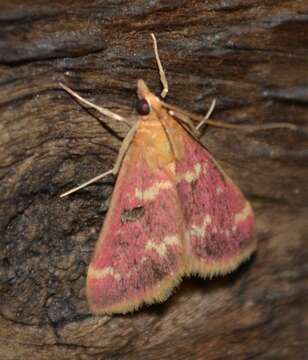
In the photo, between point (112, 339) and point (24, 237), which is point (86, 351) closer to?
point (112, 339)

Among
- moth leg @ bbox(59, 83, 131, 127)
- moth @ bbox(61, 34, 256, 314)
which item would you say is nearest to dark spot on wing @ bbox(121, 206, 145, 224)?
moth @ bbox(61, 34, 256, 314)

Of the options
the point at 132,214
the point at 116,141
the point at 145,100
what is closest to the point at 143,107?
the point at 145,100

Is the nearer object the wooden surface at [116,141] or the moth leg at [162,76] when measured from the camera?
the wooden surface at [116,141]

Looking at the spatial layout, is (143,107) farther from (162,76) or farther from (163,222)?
(163,222)

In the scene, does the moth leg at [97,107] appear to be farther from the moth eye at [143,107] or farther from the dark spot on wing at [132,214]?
the dark spot on wing at [132,214]

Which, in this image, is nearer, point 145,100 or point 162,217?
point 145,100

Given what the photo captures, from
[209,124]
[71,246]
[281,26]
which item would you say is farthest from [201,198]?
[281,26]

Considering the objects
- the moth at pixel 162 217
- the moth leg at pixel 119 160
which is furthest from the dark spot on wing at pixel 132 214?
the moth leg at pixel 119 160
